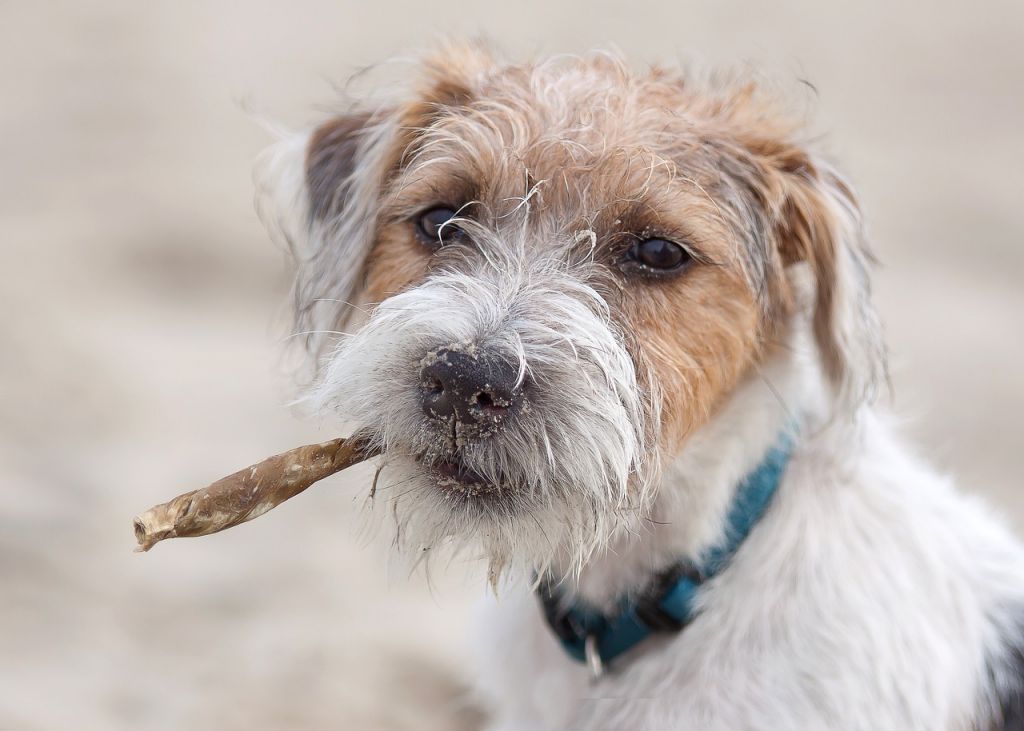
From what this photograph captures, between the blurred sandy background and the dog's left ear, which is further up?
the dog's left ear

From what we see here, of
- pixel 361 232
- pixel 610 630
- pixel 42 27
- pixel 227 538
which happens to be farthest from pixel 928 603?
pixel 42 27

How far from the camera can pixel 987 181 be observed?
31.6 feet

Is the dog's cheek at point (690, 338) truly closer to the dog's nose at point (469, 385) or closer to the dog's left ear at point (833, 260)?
the dog's left ear at point (833, 260)

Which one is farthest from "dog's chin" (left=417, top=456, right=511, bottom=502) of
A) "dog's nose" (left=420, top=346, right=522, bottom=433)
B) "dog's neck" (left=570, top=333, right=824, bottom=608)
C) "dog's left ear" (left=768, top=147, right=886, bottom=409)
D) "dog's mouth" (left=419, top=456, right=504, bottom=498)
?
"dog's left ear" (left=768, top=147, right=886, bottom=409)

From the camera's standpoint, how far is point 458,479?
8.64ft

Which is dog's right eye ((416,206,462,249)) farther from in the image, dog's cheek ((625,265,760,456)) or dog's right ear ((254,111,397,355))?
dog's cheek ((625,265,760,456))

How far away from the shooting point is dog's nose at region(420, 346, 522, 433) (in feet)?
8.07

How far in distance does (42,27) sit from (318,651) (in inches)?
306

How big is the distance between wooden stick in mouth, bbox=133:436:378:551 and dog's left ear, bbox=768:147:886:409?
1.19 metres

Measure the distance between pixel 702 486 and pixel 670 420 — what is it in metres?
0.24

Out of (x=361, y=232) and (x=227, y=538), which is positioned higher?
(x=361, y=232)

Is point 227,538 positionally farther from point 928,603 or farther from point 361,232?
point 928,603

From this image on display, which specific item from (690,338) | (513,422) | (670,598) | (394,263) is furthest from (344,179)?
(670,598)

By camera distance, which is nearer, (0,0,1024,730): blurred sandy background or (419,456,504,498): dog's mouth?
(419,456,504,498): dog's mouth
